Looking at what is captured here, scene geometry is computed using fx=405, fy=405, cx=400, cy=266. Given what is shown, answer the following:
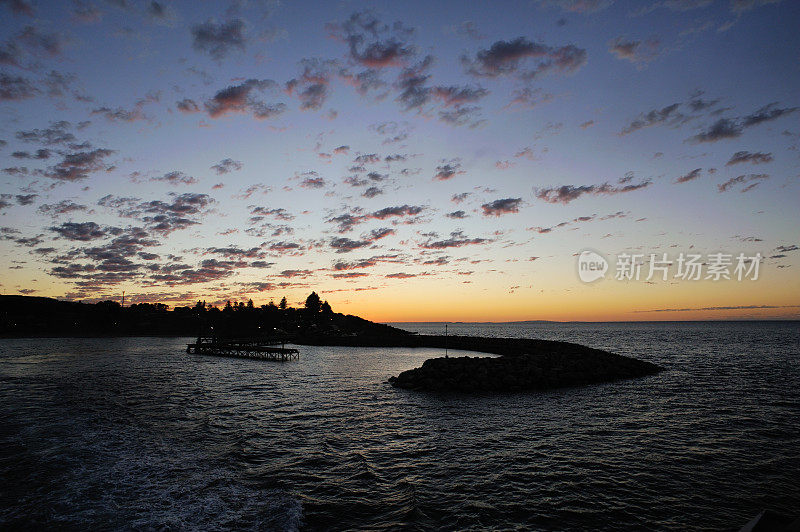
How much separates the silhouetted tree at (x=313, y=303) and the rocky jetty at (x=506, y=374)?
160 meters

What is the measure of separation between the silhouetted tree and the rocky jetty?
160287mm

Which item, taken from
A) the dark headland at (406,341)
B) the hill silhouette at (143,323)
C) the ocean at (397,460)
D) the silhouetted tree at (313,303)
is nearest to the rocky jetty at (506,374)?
the dark headland at (406,341)

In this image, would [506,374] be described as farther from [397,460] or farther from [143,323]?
[143,323]

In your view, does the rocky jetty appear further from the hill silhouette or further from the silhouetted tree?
the silhouetted tree

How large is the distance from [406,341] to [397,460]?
82.3 metres

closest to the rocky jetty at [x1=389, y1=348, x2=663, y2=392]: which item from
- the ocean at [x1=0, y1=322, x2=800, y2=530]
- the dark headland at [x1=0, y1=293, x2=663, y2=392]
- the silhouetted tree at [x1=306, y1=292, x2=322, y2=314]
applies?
the dark headland at [x1=0, y1=293, x2=663, y2=392]

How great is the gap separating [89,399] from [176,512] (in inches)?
955

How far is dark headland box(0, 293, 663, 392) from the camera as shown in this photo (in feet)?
117

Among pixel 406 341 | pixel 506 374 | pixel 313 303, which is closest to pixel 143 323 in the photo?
pixel 313 303

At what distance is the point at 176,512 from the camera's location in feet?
40.1

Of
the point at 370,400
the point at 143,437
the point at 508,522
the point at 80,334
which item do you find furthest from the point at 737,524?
the point at 80,334

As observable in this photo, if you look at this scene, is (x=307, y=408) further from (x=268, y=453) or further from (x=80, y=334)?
(x=80, y=334)

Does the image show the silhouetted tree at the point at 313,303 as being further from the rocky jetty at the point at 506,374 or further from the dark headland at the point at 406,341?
the rocky jetty at the point at 506,374

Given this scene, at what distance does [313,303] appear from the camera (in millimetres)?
193750
